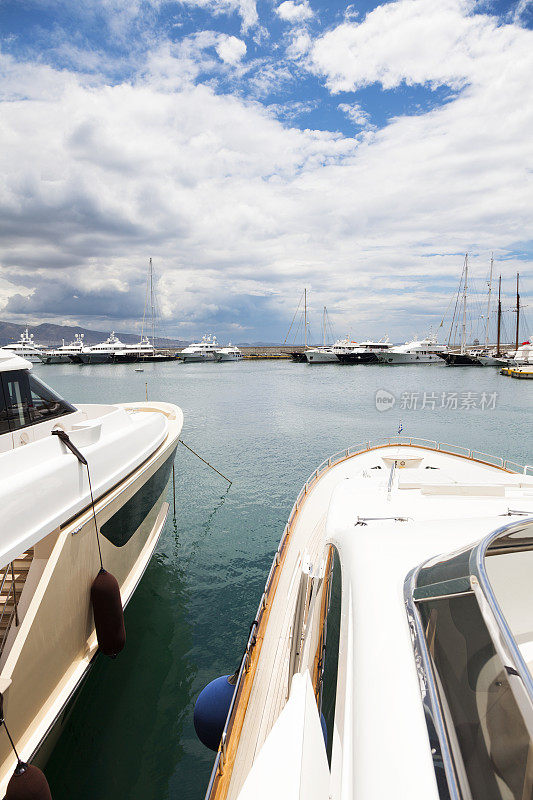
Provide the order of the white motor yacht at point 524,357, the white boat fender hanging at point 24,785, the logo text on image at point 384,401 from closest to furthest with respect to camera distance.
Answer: the white boat fender hanging at point 24,785
the logo text on image at point 384,401
the white motor yacht at point 524,357

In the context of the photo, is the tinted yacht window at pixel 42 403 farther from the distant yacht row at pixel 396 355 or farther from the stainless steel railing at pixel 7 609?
the distant yacht row at pixel 396 355

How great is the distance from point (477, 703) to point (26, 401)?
559 centimetres

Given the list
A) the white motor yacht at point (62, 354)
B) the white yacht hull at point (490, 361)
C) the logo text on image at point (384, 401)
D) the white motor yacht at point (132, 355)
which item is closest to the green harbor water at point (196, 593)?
the logo text on image at point (384, 401)

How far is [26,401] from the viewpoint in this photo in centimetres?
557

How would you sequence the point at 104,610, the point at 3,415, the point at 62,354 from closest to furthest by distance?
the point at 104,610 → the point at 3,415 → the point at 62,354

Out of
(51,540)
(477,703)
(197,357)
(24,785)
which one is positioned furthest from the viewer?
(197,357)

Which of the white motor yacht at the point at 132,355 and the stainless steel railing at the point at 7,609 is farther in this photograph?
the white motor yacht at the point at 132,355

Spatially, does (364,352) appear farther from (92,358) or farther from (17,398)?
(17,398)

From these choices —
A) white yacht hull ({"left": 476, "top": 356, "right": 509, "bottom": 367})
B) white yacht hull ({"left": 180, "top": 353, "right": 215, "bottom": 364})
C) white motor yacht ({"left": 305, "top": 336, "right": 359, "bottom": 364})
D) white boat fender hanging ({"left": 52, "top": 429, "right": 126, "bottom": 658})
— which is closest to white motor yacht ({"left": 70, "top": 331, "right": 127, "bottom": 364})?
white yacht hull ({"left": 180, "top": 353, "right": 215, "bottom": 364})

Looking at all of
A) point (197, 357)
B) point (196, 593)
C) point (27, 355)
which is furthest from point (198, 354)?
point (196, 593)

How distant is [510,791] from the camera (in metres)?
1.59

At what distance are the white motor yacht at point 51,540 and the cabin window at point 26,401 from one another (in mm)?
14

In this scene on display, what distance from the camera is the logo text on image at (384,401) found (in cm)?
3145

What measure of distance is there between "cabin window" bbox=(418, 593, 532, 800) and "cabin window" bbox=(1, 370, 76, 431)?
16.5ft
